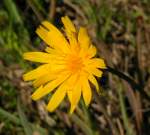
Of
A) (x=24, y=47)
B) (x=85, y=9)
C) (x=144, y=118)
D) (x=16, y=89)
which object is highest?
(x=85, y=9)

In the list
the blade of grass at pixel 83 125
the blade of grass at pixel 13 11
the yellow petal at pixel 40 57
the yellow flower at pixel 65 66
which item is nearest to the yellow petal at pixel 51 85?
the yellow flower at pixel 65 66

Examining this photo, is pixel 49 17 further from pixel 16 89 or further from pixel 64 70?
pixel 64 70

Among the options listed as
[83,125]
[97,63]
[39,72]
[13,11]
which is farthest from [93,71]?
[13,11]

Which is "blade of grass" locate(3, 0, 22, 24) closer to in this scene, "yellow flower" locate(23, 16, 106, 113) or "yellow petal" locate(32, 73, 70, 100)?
"yellow flower" locate(23, 16, 106, 113)

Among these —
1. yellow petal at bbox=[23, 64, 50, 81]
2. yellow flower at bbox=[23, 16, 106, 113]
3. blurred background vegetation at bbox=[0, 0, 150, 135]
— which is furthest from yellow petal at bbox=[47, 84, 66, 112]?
blurred background vegetation at bbox=[0, 0, 150, 135]

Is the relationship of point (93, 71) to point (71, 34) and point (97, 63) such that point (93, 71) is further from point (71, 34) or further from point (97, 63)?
point (71, 34)

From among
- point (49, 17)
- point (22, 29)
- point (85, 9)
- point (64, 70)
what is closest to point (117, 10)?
point (85, 9)

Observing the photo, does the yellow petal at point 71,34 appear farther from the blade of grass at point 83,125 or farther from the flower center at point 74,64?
the blade of grass at point 83,125
